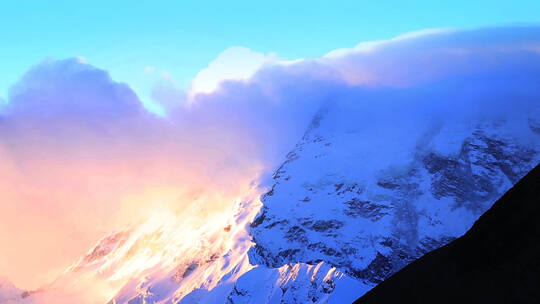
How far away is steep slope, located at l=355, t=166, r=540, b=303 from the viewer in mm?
16625

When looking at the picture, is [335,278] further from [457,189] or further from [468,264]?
[457,189]

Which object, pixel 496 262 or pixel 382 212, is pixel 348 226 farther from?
pixel 496 262

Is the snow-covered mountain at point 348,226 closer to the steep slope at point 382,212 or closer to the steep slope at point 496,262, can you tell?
the steep slope at point 382,212

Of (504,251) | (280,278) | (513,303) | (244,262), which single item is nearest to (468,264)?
(504,251)

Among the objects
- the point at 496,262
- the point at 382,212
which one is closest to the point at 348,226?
the point at 382,212

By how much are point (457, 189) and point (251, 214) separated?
81.1 m

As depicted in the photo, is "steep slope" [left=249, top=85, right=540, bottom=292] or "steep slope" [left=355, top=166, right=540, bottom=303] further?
"steep slope" [left=249, top=85, right=540, bottom=292]

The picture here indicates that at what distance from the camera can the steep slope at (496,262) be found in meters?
16.6

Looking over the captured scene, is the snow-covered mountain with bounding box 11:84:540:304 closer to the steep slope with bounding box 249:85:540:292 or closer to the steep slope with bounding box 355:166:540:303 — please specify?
the steep slope with bounding box 249:85:540:292

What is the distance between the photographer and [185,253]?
192750mm

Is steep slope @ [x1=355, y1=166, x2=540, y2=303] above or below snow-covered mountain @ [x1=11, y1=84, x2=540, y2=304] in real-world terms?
above

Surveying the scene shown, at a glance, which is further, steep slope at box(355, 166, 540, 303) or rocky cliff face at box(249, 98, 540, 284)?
rocky cliff face at box(249, 98, 540, 284)

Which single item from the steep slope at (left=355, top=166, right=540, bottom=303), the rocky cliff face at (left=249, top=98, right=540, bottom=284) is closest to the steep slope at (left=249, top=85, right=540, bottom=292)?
the rocky cliff face at (left=249, top=98, right=540, bottom=284)

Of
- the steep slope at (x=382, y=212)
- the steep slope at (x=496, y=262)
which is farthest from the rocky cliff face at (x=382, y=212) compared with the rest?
the steep slope at (x=496, y=262)
